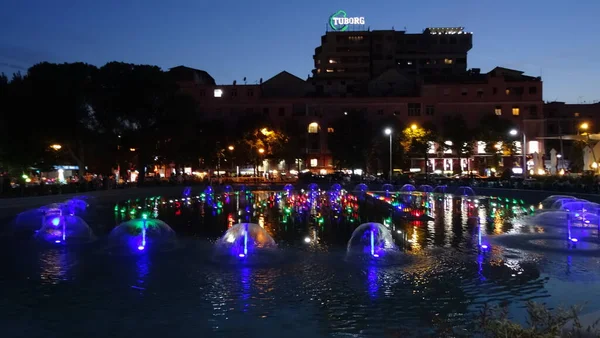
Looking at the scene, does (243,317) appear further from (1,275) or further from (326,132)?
(326,132)

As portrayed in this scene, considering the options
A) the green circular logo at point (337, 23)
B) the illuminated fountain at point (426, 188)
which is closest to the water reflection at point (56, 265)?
the illuminated fountain at point (426, 188)

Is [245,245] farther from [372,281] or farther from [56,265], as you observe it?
[56,265]

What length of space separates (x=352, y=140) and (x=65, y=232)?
59279 millimetres

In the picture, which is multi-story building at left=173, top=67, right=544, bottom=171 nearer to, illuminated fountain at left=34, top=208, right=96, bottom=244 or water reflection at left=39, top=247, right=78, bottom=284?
illuminated fountain at left=34, top=208, right=96, bottom=244

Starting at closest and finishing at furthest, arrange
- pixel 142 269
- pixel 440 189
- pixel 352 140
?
pixel 142 269, pixel 440 189, pixel 352 140

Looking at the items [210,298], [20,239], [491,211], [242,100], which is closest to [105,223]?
[20,239]

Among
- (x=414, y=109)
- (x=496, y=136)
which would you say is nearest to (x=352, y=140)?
(x=414, y=109)

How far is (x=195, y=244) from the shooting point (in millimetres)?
19188

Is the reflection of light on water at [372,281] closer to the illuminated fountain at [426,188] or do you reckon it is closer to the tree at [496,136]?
the illuminated fountain at [426,188]

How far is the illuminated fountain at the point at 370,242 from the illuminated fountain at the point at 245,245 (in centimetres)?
231

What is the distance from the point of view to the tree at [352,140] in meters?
77.8

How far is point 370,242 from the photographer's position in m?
16.9

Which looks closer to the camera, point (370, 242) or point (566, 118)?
point (370, 242)

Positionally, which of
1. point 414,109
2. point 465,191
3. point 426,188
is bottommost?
point 465,191
